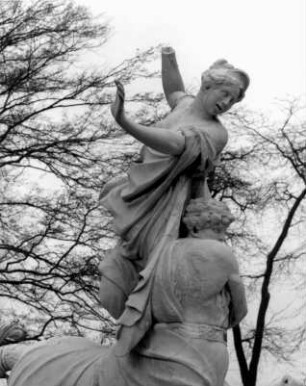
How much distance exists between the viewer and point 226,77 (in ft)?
22.4

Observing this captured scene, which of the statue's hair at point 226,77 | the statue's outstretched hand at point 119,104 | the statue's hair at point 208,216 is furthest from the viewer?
the statue's hair at point 226,77

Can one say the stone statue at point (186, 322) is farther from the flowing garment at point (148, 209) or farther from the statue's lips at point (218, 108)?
the statue's lips at point (218, 108)

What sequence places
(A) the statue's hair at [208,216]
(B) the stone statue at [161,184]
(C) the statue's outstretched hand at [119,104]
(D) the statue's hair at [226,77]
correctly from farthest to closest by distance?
(D) the statue's hair at [226,77]
(B) the stone statue at [161,184]
(A) the statue's hair at [208,216]
(C) the statue's outstretched hand at [119,104]

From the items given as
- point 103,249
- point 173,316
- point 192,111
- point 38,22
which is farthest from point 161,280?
point 38,22

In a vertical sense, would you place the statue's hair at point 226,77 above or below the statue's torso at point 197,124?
above

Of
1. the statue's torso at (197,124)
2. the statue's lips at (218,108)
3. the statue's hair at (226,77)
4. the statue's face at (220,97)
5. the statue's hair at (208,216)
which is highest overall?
the statue's hair at (226,77)

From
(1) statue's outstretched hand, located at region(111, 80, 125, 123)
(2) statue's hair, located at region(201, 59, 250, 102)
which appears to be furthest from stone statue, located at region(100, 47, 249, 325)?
(1) statue's outstretched hand, located at region(111, 80, 125, 123)

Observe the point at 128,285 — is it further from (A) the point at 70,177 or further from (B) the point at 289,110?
(B) the point at 289,110

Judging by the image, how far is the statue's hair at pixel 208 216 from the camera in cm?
649

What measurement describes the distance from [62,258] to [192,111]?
28.7 ft

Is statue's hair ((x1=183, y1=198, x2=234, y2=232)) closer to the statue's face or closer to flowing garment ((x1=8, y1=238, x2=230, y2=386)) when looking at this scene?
flowing garment ((x1=8, y1=238, x2=230, y2=386))

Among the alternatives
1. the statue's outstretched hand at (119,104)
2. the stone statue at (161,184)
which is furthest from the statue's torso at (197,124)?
the statue's outstretched hand at (119,104)

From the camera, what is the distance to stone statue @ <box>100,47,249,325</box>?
6.62 m

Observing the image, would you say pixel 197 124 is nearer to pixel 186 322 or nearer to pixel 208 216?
pixel 208 216
